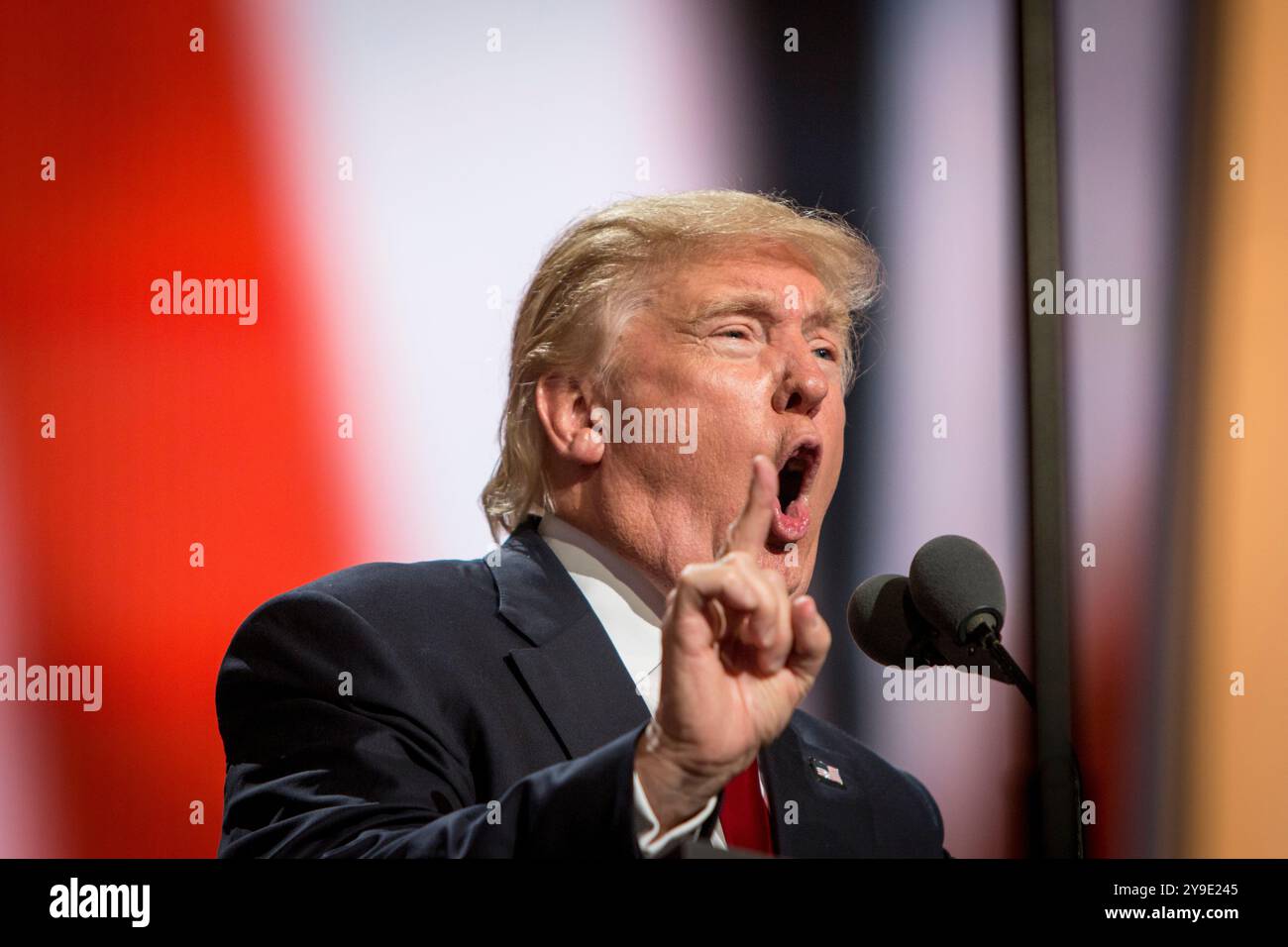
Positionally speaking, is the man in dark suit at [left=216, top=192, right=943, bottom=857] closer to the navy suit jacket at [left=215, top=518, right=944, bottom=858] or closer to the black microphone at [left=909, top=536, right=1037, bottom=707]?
the navy suit jacket at [left=215, top=518, right=944, bottom=858]

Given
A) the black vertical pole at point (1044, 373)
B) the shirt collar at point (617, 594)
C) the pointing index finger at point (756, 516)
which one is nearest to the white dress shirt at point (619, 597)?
the shirt collar at point (617, 594)

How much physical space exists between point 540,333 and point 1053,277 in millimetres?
956

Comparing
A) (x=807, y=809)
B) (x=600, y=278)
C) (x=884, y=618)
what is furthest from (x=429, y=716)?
(x=600, y=278)

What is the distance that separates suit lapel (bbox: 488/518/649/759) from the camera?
1.92 m

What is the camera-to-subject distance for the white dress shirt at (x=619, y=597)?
2068 mm

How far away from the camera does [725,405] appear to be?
2162 mm

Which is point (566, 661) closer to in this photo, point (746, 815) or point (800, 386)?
point (746, 815)

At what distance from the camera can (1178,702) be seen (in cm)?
248

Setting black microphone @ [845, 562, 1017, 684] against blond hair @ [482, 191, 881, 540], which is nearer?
black microphone @ [845, 562, 1017, 684]

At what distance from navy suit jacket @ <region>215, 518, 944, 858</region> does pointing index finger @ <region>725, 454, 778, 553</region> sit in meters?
0.36

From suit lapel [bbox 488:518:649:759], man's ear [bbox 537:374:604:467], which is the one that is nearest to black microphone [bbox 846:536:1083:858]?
suit lapel [bbox 488:518:649:759]

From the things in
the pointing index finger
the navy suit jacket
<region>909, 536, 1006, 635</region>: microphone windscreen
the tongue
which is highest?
the pointing index finger

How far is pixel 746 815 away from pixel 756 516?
69 cm

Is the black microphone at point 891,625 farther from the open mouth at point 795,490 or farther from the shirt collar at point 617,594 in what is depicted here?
the shirt collar at point 617,594
